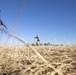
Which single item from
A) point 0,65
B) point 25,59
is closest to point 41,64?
point 25,59

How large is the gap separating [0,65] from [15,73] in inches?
24.7

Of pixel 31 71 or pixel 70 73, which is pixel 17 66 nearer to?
pixel 31 71

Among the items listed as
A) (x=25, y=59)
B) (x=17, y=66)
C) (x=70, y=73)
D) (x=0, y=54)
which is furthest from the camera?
(x=0, y=54)

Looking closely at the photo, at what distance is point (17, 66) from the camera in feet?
8.39

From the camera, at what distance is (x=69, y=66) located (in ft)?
7.32

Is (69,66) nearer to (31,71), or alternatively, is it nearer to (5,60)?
(31,71)

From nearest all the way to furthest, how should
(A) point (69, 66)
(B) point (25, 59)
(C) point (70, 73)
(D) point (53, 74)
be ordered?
(D) point (53, 74) < (C) point (70, 73) < (A) point (69, 66) < (B) point (25, 59)

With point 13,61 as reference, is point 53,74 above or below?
below

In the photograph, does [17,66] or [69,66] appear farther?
[17,66]

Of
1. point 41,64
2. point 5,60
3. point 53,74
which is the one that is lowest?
point 53,74

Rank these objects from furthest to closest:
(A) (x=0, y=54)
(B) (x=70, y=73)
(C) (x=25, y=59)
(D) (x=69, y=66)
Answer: (A) (x=0, y=54), (C) (x=25, y=59), (D) (x=69, y=66), (B) (x=70, y=73)

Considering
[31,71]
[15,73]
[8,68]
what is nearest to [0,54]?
[8,68]

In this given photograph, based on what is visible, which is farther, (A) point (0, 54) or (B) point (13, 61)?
(A) point (0, 54)

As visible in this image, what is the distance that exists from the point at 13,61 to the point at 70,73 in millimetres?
1121
